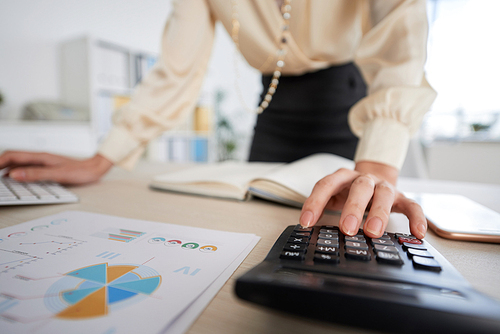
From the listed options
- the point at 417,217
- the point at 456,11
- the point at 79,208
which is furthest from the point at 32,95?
the point at 456,11

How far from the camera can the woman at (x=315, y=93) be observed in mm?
416

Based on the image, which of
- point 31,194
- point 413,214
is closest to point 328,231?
point 413,214

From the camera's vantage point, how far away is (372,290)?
0.57 ft

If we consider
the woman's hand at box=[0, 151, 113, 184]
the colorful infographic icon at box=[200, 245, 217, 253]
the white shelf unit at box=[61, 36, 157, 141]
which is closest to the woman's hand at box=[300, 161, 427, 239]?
the colorful infographic icon at box=[200, 245, 217, 253]

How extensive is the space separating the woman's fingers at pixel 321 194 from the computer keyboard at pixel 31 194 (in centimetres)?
41

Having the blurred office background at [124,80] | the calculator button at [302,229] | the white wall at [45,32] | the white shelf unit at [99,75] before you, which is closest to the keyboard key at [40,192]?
the calculator button at [302,229]

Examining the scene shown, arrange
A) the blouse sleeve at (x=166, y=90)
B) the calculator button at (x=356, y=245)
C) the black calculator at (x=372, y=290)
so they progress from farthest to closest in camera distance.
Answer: the blouse sleeve at (x=166, y=90) → the calculator button at (x=356, y=245) → the black calculator at (x=372, y=290)

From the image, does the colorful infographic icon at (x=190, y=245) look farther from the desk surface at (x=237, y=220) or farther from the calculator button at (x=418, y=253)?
the calculator button at (x=418, y=253)

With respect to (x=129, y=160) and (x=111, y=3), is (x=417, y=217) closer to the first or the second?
(x=129, y=160)

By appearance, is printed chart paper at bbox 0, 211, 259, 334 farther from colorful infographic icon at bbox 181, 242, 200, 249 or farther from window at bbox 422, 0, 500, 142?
window at bbox 422, 0, 500, 142

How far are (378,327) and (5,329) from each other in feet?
0.70

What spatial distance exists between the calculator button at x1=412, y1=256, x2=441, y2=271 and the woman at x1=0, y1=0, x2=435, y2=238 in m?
0.06

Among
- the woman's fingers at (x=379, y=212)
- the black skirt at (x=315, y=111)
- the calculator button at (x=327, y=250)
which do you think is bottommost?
the calculator button at (x=327, y=250)

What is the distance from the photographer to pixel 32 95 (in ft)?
7.54
